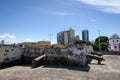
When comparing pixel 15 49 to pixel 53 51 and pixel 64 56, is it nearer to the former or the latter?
pixel 53 51

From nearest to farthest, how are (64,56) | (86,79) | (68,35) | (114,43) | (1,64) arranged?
(86,79)
(1,64)
(64,56)
(114,43)
(68,35)

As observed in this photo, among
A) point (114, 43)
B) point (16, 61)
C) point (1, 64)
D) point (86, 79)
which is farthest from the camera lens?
point (114, 43)

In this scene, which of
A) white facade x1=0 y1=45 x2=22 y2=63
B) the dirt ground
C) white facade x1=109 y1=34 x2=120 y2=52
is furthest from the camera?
white facade x1=109 y1=34 x2=120 y2=52

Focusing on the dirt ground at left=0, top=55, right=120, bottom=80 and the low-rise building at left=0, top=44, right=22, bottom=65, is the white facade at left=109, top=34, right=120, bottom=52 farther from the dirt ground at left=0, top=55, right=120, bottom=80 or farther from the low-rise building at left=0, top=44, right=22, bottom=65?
the dirt ground at left=0, top=55, right=120, bottom=80

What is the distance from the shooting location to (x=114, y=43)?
236 ft

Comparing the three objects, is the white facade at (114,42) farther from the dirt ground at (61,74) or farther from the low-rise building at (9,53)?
Answer: the dirt ground at (61,74)

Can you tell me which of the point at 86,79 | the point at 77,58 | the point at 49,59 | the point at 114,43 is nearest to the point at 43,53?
the point at 49,59

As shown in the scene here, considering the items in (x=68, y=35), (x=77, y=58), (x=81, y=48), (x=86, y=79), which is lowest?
(x=86, y=79)

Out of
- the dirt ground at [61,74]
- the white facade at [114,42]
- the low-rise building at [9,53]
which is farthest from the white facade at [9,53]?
the white facade at [114,42]

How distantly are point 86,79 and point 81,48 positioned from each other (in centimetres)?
604

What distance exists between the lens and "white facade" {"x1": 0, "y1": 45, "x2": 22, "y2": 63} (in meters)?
15.6

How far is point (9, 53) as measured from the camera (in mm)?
16719

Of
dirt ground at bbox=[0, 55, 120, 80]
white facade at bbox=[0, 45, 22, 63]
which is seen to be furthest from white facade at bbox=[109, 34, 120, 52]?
dirt ground at bbox=[0, 55, 120, 80]

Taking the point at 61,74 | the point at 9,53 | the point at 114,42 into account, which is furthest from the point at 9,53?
the point at 114,42
